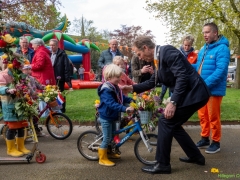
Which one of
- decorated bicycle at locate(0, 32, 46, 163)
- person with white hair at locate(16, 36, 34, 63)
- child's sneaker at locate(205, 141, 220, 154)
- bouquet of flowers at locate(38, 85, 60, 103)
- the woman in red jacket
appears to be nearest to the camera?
decorated bicycle at locate(0, 32, 46, 163)

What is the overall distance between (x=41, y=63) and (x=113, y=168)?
3312mm

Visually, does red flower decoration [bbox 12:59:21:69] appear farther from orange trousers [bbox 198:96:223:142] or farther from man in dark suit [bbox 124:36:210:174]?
orange trousers [bbox 198:96:223:142]

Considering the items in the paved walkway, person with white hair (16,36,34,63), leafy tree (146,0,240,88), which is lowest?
the paved walkway

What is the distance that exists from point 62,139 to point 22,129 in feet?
4.18

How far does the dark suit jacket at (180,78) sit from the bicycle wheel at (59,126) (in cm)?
270

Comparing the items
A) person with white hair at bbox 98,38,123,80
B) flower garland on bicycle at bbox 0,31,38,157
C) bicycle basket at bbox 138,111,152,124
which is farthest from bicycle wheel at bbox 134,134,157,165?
person with white hair at bbox 98,38,123,80

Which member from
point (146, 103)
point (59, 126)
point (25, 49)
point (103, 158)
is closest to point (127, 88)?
point (146, 103)

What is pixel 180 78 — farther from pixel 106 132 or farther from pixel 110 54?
pixel 110 54

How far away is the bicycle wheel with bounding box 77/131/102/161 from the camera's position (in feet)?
14.7

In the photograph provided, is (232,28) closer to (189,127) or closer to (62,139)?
(189,127)

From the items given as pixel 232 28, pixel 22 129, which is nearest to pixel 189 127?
pixel 22 129

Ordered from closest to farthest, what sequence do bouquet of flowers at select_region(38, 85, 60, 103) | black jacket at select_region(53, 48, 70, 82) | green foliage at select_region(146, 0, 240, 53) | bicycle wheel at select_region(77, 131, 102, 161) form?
1. bicycle wheel at select_region(77, 131, 102, 161)
2. bouquet of flowers at select_region(38, 85, 60, 103)
3. black jacket at select_region(53, 48, 70, 82)
4. green foliage at select_region(146, 0, 240, 53)

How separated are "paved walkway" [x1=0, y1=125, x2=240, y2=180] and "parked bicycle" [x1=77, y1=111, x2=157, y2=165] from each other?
134 millimetres

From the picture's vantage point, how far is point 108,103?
4047 millimetres
